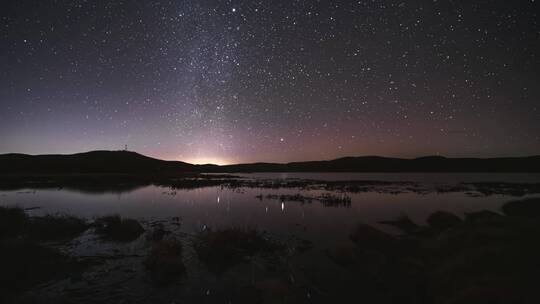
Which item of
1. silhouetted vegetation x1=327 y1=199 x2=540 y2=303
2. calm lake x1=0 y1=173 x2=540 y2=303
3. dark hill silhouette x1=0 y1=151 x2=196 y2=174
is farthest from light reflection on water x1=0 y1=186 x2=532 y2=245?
dark hill silhouette x1=0 y1=151 x2=196 y2=174

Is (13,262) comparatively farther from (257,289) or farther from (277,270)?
(277,270)

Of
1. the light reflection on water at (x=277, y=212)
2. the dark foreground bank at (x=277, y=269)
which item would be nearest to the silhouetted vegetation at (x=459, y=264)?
the dark foreground bank at (x=277, y=269)

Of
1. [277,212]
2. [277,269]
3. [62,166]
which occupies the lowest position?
[277,269]

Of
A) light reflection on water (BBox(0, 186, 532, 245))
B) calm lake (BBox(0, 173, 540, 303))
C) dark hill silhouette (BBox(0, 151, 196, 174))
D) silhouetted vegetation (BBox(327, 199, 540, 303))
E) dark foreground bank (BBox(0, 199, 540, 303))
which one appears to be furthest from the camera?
dark hill silhouette (BBox(0, 151, 196, 174))

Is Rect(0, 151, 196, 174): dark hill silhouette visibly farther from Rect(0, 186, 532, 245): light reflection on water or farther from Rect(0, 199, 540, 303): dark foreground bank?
Rect(0, 199, 540, 303): dark foreground bank

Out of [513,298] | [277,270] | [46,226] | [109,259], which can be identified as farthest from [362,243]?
[46,226]

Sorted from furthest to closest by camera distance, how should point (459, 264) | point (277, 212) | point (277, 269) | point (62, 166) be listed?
point (62, 166) → point (277, 212) → point (277, 269) → point (459, 264)

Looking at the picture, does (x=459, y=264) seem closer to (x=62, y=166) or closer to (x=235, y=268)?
(x=235, y=268)

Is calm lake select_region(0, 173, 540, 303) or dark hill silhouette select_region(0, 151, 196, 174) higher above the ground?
dark hill silhouette select_region(0, 151, 196, 174)

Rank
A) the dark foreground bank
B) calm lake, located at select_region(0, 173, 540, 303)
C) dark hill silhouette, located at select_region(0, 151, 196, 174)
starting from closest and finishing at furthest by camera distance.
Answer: the dark foreground bank → calm lake, located at select_region(0, 173, 540, 303) → dark hill silhouette, located at select_region(0, 151, 196, 174)

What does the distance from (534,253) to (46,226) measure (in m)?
24.8

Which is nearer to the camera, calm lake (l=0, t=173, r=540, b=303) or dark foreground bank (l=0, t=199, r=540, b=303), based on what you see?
dark foreground bank (l=0, t=199, r=540, b=303)

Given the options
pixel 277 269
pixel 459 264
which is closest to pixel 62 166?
pixel 277 269

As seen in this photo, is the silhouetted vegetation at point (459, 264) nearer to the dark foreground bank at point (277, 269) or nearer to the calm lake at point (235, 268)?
the dark foreground bank at point (277, 269)
